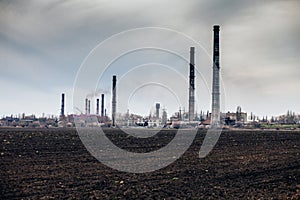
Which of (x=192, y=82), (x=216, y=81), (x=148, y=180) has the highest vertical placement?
(x=192, y=82)

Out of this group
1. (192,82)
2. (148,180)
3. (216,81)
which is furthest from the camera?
(192,82)

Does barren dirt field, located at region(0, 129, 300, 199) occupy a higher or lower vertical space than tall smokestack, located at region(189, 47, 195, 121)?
lower

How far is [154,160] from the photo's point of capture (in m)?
21.5

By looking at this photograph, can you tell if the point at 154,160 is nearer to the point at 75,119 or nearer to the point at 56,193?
the point at 56,193

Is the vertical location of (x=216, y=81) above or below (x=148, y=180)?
above

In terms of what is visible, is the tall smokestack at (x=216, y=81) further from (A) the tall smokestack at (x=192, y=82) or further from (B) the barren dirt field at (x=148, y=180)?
(B) the barren dirt field at (x=148, y=180)

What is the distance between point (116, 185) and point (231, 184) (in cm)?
434

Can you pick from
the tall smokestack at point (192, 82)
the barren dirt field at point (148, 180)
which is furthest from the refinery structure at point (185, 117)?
the barren dirt field at point (148, 180)

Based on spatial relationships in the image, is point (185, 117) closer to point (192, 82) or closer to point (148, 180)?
point (192, 82)

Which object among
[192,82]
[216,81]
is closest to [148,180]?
[216,81]

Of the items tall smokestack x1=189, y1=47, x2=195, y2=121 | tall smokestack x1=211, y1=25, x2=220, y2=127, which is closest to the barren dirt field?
tall smokestack x1=211, y1=25, x2=220, y2=127

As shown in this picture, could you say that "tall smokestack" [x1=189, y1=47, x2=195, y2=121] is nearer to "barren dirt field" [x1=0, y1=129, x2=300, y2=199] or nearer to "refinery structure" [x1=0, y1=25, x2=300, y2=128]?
"refinery structure" [x1=0, y1=25, x2=300, y2=128]

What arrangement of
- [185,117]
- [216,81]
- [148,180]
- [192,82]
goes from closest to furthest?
[148,180] < [216,81] < [192,82] < [185,117]

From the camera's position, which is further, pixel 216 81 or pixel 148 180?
pixel 216 81
